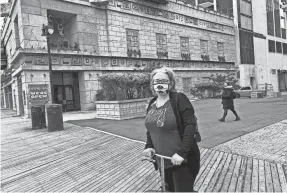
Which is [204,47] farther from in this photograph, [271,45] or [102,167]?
[102,167]

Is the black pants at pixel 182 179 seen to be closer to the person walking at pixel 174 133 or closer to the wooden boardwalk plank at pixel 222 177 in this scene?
the person walking at pixel 174 133

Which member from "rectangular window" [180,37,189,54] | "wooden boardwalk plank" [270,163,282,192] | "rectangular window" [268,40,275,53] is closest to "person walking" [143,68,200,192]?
"wooden boardwalk plank" [270,163,282,192]

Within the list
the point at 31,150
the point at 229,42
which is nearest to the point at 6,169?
the point at 31,150

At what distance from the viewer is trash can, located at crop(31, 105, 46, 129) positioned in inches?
415

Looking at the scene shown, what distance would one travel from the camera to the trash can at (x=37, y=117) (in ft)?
34.6

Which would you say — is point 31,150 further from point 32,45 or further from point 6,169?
point 32,45

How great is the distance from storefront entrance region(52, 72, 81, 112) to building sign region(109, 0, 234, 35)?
678 centimetres

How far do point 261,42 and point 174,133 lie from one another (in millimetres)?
38902

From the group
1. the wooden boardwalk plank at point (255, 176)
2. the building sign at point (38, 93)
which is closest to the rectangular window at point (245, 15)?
the building sign at point (38, 93)

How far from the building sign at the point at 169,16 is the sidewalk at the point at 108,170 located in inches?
600

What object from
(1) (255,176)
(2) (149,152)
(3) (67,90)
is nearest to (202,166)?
(1) (255,176)

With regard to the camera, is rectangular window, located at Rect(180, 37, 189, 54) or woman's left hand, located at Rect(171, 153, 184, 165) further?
rectangular window, located at Rect(180, 37, 189, 54)

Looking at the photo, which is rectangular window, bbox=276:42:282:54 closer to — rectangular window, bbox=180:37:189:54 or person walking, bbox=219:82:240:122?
rectangular window, bbox=180:37:189:54

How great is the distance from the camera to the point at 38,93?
15.2 metres
